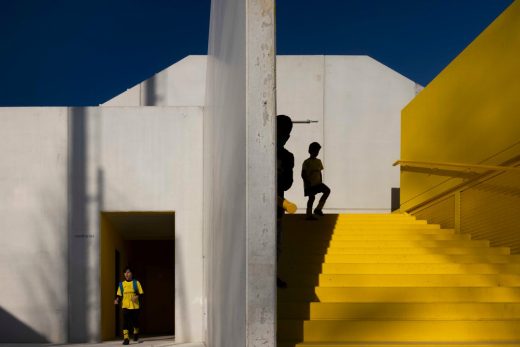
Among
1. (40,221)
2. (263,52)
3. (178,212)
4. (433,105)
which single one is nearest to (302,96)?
(178,212)

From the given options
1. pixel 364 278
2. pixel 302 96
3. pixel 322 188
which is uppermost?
pixel 302 96

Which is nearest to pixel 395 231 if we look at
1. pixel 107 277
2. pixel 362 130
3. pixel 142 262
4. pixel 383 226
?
pixel 383 226

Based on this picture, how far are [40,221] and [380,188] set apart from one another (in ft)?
20.3

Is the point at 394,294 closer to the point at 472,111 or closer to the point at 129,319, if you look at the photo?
the point at 472,111

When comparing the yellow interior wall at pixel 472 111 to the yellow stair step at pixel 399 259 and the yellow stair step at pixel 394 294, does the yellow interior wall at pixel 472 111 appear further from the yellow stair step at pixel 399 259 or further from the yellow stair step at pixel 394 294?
the yellow stair step at pixel 394 294

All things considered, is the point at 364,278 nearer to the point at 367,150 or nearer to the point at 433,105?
the point at 433,105

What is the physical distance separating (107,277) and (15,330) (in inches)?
69.6

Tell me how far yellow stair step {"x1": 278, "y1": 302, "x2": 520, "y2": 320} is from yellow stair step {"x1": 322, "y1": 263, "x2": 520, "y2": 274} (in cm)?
83

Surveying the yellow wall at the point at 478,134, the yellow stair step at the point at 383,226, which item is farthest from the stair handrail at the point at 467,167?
the yellow stair step at the point at 383,226

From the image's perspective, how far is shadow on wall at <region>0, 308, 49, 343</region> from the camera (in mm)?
11336

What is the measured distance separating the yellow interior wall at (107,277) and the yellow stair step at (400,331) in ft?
26.5

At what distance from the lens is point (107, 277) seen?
12.2 metres

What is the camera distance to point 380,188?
504 inches

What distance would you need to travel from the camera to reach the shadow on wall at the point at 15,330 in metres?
11.3
